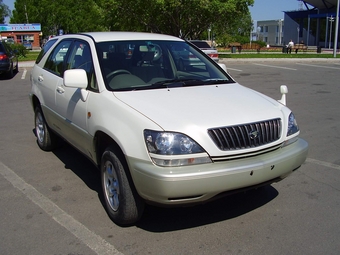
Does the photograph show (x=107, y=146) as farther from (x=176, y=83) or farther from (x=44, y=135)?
(x=44, y=135)

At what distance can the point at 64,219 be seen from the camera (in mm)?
3971

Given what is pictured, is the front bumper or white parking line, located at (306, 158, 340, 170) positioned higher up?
the front bumper

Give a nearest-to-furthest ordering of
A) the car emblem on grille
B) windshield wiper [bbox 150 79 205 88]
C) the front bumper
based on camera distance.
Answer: the front bumper
the car emblem on grille
windshield wiper [bbox 150 79 205 88]

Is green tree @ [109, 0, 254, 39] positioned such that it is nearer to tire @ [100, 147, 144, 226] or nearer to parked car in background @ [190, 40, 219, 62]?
parked car in background @ [190, 40, 219, 62]

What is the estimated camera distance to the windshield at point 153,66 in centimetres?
434

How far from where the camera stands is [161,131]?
330cm

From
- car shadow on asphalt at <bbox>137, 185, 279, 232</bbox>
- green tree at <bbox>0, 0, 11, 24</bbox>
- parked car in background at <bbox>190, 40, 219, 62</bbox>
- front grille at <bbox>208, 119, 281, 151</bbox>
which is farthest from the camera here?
green tree at <bbox>0, 0, 11, 24</bbox>

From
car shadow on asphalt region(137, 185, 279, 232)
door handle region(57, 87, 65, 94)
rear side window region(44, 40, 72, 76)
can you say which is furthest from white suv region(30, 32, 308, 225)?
car shadow on asphalt region(137, 185, 279, 232)

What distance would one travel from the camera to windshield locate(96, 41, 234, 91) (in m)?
4.34

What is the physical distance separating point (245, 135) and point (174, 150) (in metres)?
0.66

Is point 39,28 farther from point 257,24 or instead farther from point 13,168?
point 13,168

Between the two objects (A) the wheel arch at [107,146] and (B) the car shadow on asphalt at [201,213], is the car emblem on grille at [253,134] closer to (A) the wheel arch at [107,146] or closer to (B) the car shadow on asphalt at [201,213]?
(B) the car shadow on asphalt at [201,213]

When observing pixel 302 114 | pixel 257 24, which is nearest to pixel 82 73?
pixel 302 114

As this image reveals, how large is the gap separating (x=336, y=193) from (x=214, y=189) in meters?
2.01
